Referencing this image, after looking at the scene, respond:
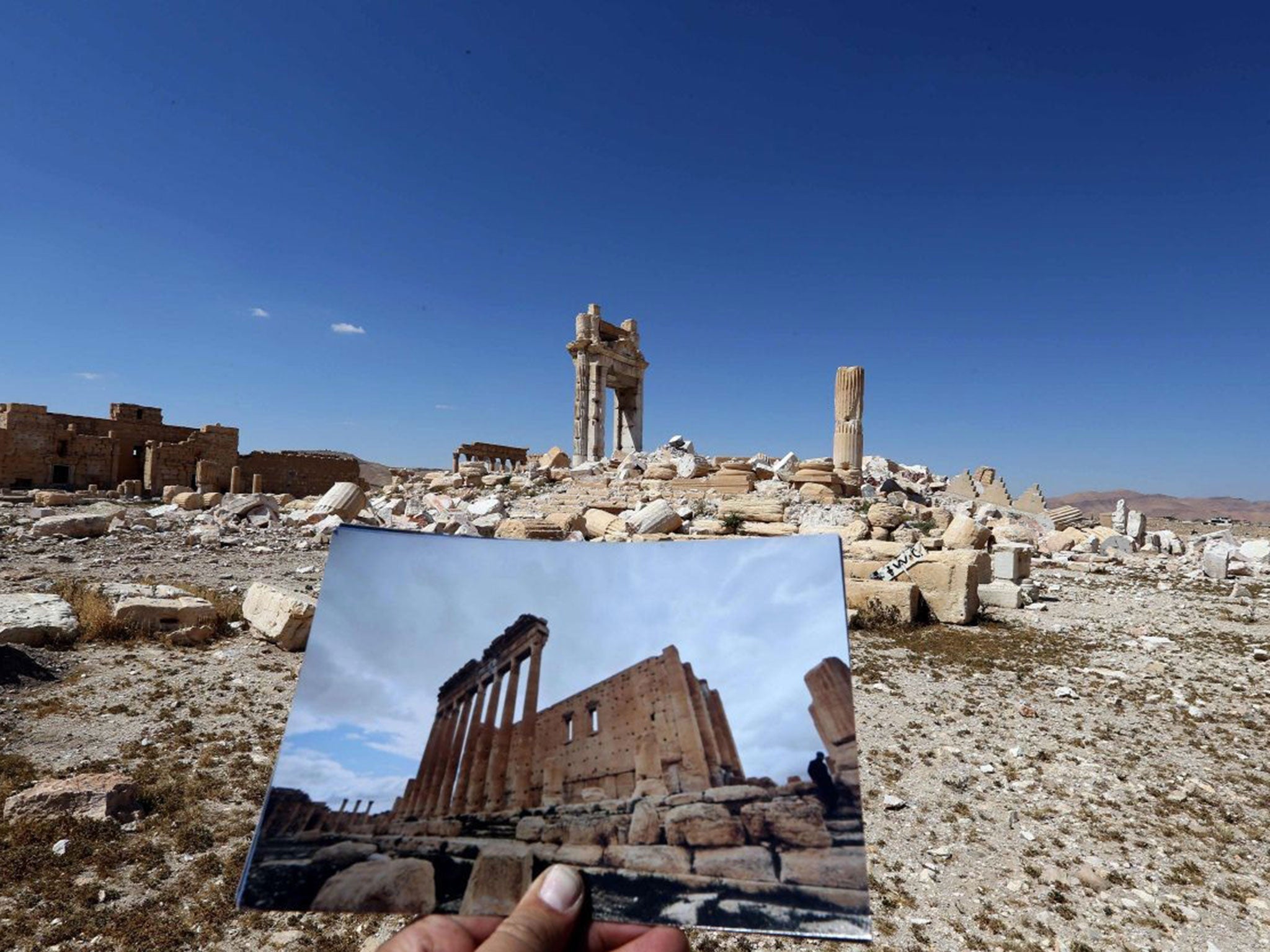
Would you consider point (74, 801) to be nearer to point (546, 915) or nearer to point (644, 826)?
point (546, 915)

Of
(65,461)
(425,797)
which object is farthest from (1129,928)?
(65,461)

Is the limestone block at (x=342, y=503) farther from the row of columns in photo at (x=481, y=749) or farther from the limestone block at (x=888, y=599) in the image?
the row of columns in photo at (x=481, y=749)

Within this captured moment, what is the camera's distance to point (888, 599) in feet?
32.1

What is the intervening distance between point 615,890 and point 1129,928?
142 inches

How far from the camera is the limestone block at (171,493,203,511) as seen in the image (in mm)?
18766

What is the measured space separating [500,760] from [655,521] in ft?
44.1

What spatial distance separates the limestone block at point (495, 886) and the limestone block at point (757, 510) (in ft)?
45.8

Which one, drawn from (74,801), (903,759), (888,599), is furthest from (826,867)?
(888,599)

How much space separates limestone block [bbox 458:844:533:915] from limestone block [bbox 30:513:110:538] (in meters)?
17.3

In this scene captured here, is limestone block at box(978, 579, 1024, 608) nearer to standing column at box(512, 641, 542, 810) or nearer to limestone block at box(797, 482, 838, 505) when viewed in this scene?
limestone block at box(797, 482, 838, 505)

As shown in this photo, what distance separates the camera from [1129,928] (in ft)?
10.9

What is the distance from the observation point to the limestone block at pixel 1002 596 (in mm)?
11211

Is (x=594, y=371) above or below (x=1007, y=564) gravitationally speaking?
above

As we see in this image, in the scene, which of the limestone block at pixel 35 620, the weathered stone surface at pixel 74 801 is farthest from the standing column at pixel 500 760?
the limestone block at pixel 35 620
